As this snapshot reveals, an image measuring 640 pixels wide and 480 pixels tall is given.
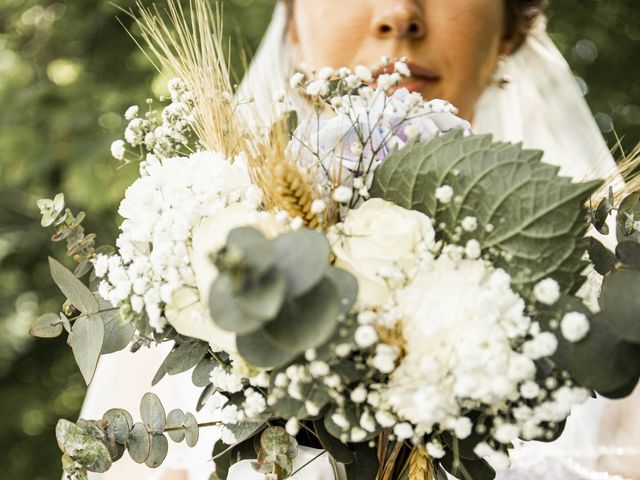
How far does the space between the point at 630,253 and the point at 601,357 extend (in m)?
0.11

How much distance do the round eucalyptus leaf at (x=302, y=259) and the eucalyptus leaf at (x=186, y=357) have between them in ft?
0.79

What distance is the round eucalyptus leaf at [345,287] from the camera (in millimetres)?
560

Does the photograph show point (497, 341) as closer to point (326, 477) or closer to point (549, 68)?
point (326, 477)

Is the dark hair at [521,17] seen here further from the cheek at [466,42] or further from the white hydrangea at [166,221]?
the white hydrangea at [166,221]

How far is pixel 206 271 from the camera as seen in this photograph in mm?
604

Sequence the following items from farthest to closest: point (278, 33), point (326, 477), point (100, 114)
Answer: point (100, 114), point (278, 33), point (326, 477)

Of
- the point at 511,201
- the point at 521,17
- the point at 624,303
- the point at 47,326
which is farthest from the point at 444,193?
the point at 521,17

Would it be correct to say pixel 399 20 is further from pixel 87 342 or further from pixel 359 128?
pixel 87 342

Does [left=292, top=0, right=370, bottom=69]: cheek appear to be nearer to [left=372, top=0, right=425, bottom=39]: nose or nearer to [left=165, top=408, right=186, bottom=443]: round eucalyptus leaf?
[left=372, top=0, right=425, bottom=39]: nose

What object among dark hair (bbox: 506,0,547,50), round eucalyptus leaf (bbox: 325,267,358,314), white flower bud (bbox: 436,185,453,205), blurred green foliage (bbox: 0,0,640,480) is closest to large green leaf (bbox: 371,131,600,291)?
white flower bud (bbox: 436,185,453,205)

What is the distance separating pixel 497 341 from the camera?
0.56 metres

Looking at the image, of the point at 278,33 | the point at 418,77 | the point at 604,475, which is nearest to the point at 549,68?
the point at 278,33

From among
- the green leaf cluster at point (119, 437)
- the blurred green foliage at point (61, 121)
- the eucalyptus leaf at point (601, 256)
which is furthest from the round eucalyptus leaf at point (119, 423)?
the blurred green foliage at point (61, 121)

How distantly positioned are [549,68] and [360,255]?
122 centimetres
